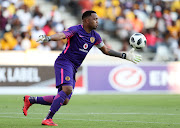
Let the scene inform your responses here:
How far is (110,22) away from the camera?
21672 millimetres

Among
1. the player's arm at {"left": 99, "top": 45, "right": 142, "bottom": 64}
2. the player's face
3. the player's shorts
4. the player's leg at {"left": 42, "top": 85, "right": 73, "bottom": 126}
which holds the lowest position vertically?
the player's leg at {"left": 42, "top": 85, "right": 73, "bottom": 126}

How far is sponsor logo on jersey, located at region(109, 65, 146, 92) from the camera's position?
18.3 meters

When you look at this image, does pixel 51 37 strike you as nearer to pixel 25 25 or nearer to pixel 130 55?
pixel 130 55

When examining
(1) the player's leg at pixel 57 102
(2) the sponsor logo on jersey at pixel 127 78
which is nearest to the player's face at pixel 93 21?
(1) the player's leg at pixel 57 102

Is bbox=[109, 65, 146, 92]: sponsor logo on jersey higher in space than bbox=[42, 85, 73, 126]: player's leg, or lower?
lower

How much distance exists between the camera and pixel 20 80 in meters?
17.8

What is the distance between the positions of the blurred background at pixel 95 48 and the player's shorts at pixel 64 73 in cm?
970

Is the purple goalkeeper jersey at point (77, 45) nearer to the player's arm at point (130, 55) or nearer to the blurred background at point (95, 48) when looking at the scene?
the player's arm at point (130, 55)

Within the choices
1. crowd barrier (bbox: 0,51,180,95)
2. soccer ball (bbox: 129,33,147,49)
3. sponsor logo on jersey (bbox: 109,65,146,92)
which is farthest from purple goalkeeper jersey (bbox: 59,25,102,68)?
sponsor logo on jersey (bbox: 109,65,146,92)

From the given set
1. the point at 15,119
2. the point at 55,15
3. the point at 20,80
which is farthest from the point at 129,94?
the point at 15,119

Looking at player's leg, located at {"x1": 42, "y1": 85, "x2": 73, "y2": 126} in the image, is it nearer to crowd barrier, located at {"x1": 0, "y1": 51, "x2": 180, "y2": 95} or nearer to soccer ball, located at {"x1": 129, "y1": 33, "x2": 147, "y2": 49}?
soccer ball, located at {"x1": 129, "y1": 33, "x2": 147, "y2": 49}

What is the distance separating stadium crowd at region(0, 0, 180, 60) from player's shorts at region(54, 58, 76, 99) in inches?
428

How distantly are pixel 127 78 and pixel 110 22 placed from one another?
4.21 meters

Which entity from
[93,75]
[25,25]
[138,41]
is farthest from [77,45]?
[25,25]
